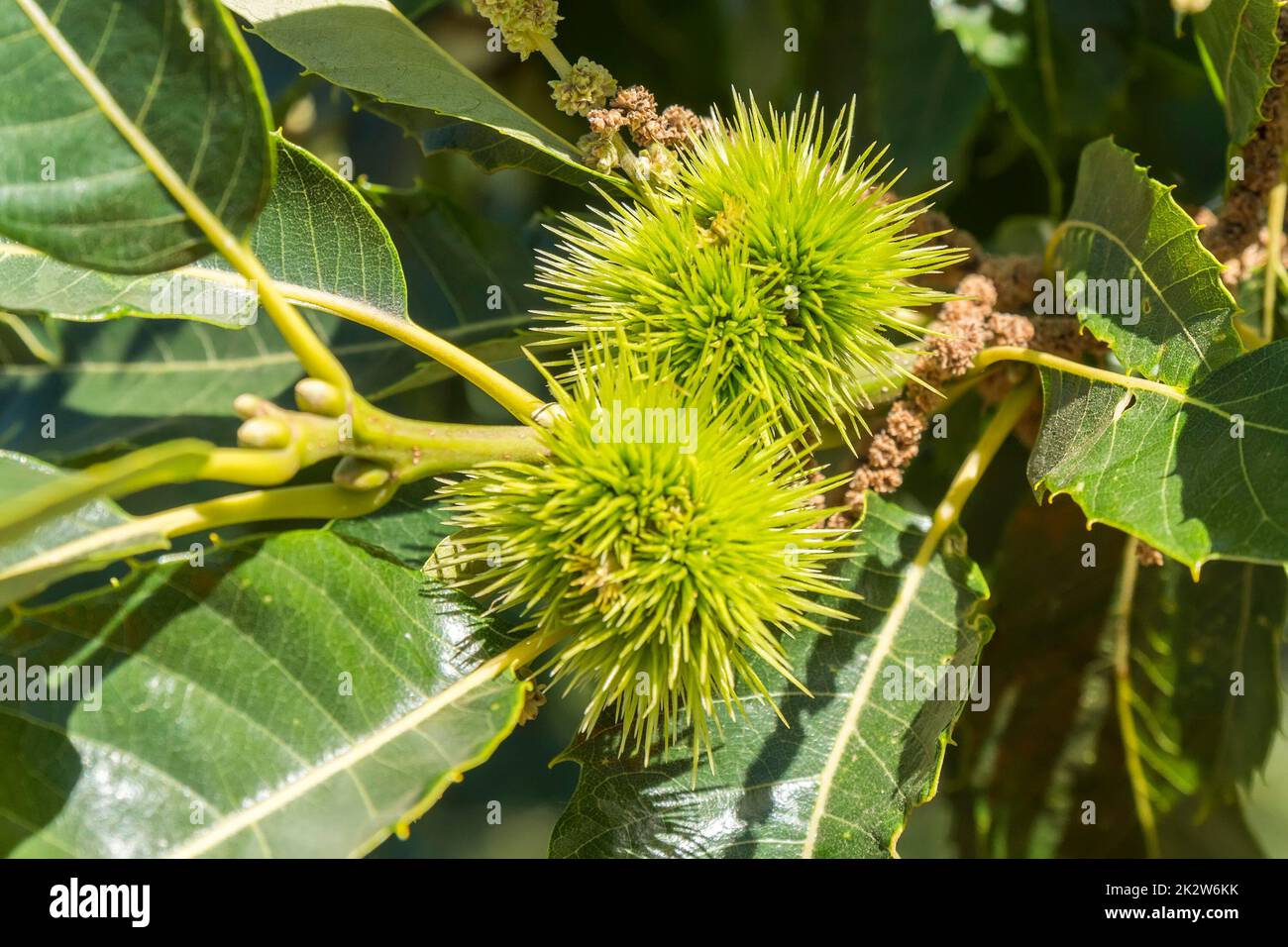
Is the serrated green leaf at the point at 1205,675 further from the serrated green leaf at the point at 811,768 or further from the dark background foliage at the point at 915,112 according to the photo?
the serrated green leaf at the point at 811,768

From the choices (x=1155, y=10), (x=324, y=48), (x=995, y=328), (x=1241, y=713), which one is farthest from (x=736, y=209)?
(x=1241, y=713)

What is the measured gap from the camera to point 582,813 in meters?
1.22

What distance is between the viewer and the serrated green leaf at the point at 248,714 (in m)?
1.01

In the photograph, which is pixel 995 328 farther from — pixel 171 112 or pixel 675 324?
pixel 171 112

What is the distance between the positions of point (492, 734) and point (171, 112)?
27.1 inches

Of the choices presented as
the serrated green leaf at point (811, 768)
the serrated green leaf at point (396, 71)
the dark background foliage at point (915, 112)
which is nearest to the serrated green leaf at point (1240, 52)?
the dark background foliage at point (915, 112)

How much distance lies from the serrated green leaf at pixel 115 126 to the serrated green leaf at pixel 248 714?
0.34 m

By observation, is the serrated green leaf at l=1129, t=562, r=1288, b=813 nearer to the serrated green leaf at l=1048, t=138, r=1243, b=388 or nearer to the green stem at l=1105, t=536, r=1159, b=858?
the green stem at l=1105, t=536, r=1159, b=858

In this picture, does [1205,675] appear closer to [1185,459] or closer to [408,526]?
[1185,459]

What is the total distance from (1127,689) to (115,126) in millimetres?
1863

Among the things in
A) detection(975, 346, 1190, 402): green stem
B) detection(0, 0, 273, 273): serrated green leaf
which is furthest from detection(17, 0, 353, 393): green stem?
detection(975, 346, 1190, 402): green stem

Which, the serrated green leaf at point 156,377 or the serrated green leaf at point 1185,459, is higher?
the serrated green leaf at point 156,377
